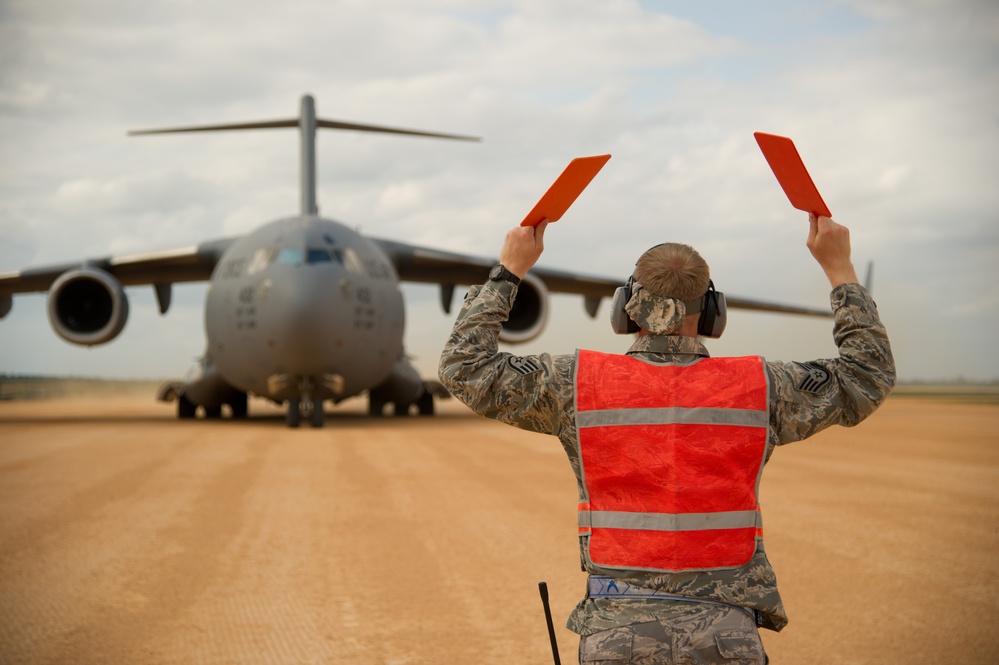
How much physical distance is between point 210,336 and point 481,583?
13.7m

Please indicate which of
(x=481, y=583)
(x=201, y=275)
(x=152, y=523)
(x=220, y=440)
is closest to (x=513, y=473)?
(x=152, y=523)

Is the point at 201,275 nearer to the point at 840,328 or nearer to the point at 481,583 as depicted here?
the point at 481,583

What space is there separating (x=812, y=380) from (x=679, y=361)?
0.33m

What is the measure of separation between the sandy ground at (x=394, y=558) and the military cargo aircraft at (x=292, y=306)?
4.73 m

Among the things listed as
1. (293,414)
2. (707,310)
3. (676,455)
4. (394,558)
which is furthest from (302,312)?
(676,455)

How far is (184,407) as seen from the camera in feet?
70.4

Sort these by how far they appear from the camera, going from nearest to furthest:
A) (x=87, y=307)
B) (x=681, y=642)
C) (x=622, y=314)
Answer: (x=681, y=642)
(x=622, y=314)
(x=87, y=307)

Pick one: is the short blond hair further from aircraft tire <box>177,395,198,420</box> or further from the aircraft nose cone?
aircraft tire <box>177,395,198,420</box>

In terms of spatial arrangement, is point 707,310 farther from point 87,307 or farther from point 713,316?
point 87,307

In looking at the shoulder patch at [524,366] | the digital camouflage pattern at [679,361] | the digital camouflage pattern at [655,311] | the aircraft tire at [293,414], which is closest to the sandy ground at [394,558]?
the digital camouflage pattern at [679,361]

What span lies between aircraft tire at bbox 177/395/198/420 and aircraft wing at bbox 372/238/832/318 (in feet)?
18.1

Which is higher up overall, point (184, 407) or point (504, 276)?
point (504, 276)

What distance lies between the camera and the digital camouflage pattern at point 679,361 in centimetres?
235

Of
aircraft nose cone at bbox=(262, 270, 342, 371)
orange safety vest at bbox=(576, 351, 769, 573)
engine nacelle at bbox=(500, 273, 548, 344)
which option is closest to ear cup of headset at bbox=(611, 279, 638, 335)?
orange safety vest at bbox=(576, 351, 769, 573)
